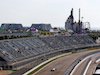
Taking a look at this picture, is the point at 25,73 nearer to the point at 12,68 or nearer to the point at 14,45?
the point at 12,68

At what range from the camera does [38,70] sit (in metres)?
57.8

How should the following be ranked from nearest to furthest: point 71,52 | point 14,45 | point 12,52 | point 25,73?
point 25,73, point 12,52, point 14,45, point 71,52

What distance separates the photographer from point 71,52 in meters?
100

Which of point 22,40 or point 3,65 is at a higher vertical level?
point 22,40

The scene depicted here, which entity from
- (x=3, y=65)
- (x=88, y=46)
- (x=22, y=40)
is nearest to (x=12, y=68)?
(x=3, y=65)

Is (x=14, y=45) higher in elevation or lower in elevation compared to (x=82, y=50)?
higher

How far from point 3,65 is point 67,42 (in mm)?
63764

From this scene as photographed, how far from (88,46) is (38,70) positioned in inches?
2598

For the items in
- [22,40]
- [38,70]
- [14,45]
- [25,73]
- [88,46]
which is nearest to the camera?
[25,73]

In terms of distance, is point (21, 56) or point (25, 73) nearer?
point (25, 73)

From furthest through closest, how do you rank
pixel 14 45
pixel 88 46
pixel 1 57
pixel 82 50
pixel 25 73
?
pixel 88 46
pixel 82 50
pixel 14 45
pixel 1 57
pixel 25 73

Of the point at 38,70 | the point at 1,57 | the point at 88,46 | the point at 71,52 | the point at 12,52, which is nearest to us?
the point at 38,70

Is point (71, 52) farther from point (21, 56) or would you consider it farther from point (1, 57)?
point (1, 57)

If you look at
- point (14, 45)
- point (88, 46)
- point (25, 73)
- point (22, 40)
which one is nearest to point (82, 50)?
point (88, 46)
